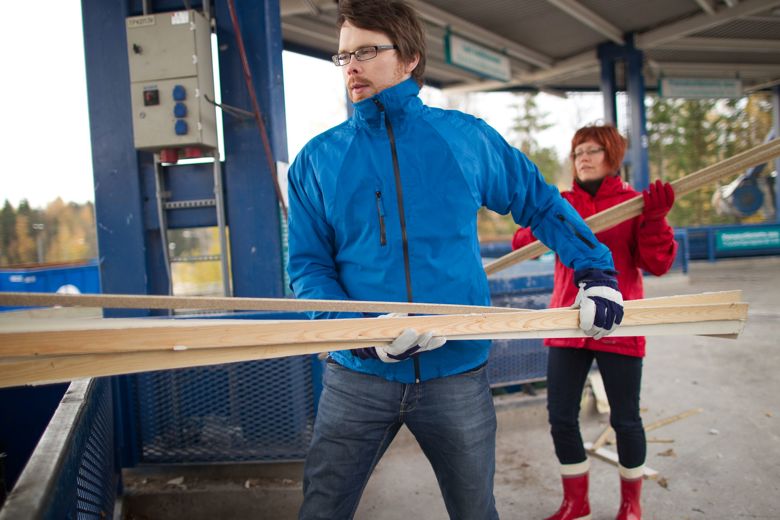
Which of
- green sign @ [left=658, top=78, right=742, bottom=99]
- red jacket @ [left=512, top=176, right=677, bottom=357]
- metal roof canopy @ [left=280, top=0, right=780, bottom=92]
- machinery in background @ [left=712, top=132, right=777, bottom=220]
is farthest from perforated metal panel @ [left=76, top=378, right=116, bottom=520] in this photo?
machinery in background @ [left=712, top=132, right=777, bottom=220]

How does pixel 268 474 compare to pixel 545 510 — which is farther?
pixel 268 474

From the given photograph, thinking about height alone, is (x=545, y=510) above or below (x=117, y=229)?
below

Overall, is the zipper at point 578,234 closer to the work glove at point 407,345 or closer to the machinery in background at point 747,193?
the work glove at point 407,345

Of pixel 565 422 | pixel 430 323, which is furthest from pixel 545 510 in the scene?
pixel 430 323

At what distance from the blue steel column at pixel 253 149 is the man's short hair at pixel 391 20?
5.54ft

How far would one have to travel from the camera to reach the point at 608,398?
2.43 metres

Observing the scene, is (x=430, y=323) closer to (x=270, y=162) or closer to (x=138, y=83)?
(x=270, y=162)

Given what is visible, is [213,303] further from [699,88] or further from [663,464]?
[699,88]

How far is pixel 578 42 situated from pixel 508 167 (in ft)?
33.7

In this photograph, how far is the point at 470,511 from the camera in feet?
5.17

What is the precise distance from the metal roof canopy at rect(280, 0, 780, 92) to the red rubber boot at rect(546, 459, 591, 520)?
18.6 feet

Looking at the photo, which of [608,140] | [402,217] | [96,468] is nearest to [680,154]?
[608,140]

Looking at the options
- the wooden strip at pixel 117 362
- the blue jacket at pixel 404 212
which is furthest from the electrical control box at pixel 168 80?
the wooden strip at pixel 117 362

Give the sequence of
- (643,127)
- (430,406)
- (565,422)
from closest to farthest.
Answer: (430,406) < (565,422) < (643,127)
